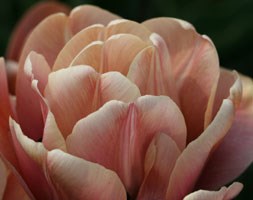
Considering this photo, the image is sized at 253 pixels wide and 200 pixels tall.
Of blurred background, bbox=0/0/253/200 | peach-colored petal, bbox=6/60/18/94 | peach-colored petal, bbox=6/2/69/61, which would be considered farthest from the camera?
blurred background, bbox=0/0/253/200

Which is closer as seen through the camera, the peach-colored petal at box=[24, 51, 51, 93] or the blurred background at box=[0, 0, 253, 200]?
the peach-colored petal at box=[24, 51, 51, 93]

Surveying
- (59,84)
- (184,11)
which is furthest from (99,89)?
(184,11)

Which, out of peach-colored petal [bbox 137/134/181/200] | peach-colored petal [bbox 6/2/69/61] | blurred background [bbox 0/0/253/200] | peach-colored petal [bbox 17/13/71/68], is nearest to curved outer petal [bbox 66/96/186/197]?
peach-colored petal [bbox 137/134/181/200]

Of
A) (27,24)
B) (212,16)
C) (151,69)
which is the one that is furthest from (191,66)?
(212,16)

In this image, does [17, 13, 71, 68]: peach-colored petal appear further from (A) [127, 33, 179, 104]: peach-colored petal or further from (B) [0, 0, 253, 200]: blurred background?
(B) [0, 0, 253, 200]: blurred background

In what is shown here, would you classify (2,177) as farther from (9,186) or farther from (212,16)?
(212,16)

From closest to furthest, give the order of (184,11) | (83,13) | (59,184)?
(59,184) → (83,13) → (184,11)

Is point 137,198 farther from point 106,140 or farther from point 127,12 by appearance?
point 127,12
